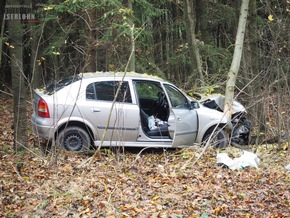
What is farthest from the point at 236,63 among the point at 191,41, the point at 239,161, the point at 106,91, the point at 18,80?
the point at 18,80

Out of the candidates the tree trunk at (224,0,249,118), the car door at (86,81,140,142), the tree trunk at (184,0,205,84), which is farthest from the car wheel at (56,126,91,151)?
the tree trunk at (184,0,205,84)

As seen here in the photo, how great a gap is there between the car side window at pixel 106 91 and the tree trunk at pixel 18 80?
1612 millimetres

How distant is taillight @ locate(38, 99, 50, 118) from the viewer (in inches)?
347

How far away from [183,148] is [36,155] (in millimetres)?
3527

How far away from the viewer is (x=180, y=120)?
9430mm

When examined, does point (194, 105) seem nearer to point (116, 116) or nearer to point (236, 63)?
point (236, 63)

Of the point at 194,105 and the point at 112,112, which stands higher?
the point at 194,105

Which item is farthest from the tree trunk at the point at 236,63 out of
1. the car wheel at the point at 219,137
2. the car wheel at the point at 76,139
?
the car wheel at the point at 76,139

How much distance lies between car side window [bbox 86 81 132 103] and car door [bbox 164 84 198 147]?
105cm

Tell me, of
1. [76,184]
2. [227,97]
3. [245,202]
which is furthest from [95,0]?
[245,202]

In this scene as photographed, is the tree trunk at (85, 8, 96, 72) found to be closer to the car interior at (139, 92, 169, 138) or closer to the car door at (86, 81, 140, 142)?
the car interior at (139, 92, 169, 138)

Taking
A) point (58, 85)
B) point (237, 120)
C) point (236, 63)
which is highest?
point (236, 63)

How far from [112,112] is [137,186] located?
101 inches

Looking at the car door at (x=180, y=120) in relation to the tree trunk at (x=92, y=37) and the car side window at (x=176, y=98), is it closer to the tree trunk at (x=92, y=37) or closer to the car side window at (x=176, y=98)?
the car side window at (x=176, y=98)
